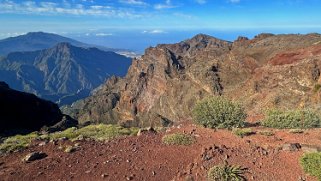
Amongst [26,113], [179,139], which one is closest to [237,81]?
[26,113]

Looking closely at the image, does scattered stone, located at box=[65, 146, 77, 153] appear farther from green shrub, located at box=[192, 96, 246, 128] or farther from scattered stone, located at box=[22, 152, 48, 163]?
green shrub, located at box=[192, 96, 246, 128]

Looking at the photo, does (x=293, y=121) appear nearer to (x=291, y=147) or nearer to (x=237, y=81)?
(x=291, y=147)

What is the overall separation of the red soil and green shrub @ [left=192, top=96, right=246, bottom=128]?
2.45 m

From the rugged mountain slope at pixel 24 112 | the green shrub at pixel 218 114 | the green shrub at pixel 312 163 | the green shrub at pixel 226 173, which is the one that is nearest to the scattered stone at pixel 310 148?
the green shrub at pixel 312 163

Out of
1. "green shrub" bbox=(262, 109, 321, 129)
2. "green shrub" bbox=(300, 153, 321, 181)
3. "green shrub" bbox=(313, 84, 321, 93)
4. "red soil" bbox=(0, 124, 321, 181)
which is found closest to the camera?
"green shrub" bbox=(300, 153, 321, 181)

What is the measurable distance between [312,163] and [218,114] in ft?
24.2

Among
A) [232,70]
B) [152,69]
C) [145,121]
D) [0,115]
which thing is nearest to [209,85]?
[232,70]

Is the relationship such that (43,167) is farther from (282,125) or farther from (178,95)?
(178,95)

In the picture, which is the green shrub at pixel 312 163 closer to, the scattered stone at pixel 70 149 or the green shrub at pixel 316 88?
the scattered stone at pixel 70 149

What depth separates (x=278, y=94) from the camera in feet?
186

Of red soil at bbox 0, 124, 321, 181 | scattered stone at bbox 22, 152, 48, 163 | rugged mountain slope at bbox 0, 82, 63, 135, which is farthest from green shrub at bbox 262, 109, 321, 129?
rugged mountain slope at bbox 0, 82, 63, 135

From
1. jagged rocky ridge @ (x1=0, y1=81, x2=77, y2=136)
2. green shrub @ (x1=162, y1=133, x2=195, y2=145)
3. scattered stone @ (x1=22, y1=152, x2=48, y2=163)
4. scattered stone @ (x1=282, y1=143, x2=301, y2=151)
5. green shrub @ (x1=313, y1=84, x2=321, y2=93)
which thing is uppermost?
scattered stone @ (x1=282, y1=143, x2=301, y2=151)

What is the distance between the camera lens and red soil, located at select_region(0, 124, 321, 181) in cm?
1392

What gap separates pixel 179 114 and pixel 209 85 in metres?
14.9
